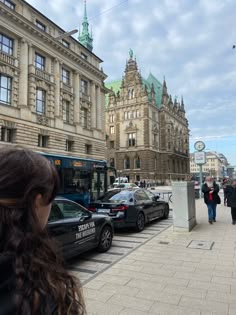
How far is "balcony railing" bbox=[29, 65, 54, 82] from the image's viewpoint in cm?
3097

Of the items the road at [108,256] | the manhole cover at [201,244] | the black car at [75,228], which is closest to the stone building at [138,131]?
the road at [108,256]

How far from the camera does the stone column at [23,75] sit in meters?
29.5

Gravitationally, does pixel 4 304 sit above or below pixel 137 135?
below

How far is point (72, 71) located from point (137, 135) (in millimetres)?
37781

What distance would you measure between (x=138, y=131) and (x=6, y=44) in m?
48.1

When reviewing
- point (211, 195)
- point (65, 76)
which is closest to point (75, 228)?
point (211, 195)

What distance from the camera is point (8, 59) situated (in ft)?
93.3

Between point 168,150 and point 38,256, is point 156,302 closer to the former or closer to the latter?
point 38,256

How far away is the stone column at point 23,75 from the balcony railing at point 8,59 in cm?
76

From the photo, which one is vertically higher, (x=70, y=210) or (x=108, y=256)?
(x=70, y=210)

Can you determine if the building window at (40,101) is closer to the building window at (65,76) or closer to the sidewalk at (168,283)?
the building window at (65,76)

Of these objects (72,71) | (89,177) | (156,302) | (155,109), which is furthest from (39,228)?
(155,109)

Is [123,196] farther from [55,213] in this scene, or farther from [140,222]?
[55,213]

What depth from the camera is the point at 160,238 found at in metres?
9.51
